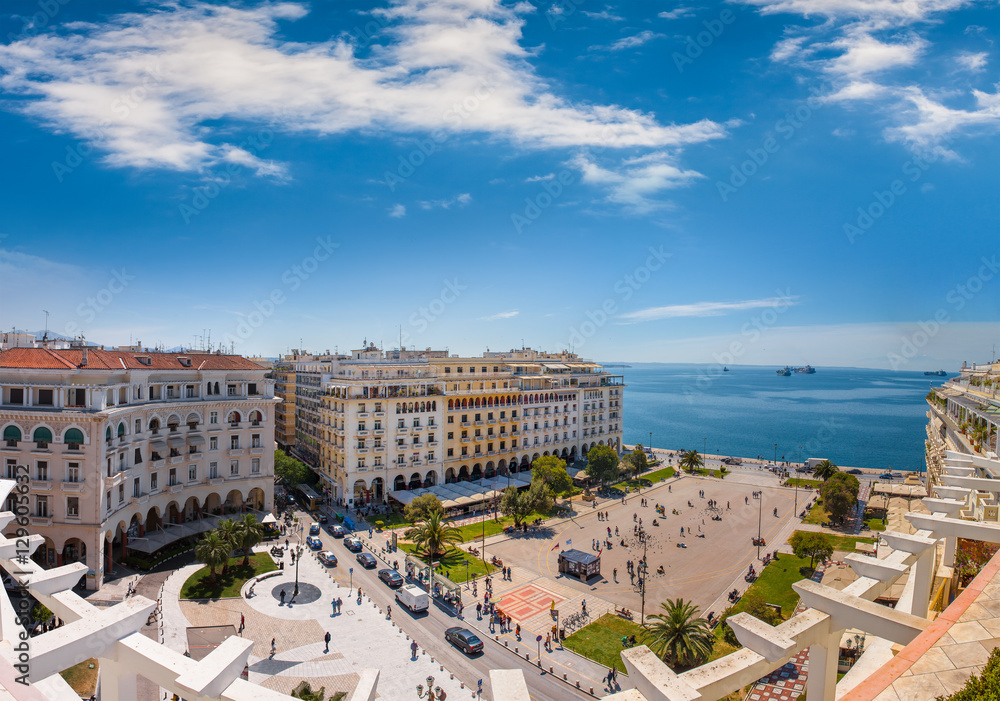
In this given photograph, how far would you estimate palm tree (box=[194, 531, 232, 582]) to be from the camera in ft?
128

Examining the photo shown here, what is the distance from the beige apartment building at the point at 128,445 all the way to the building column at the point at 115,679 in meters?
29.0

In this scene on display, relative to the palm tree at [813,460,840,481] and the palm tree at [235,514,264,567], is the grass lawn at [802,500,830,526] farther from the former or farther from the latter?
the palm tree at [235,514,264,567]

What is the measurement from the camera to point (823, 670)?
8.90 meters

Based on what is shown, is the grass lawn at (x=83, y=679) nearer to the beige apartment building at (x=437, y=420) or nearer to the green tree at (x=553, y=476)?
the beige apartment building at (x=437, y=420)

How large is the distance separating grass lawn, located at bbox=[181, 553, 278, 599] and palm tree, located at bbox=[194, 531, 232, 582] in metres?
0.70

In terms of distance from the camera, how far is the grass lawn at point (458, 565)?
43.4 m

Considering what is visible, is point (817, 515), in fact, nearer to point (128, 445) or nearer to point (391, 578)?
point (391, 578)

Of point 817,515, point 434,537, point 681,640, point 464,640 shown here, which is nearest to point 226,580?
point 434,537

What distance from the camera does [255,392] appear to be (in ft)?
180

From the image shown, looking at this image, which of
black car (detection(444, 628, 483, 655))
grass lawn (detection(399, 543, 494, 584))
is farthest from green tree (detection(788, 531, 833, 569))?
black car (detection(444, 628, 483, 655))

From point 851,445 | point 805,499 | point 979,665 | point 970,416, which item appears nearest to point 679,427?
point 851,445

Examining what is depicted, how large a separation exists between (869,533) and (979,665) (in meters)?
58.3

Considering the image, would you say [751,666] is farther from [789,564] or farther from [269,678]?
[789,564]

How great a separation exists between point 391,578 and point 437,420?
27.8m
